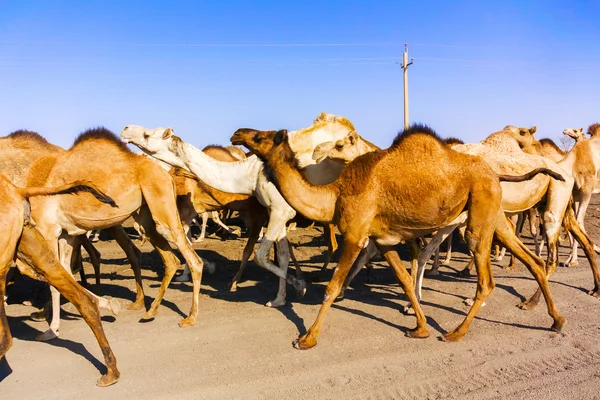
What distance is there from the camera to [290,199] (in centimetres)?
A: 619

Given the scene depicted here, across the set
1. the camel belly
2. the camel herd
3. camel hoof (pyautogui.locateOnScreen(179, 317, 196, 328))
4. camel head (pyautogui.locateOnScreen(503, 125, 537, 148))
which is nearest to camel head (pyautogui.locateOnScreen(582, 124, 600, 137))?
camel head (pyautogui.locateOnScreen(503, 125, 537, 148))

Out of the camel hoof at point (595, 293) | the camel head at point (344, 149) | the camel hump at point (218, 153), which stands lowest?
the camel hoof at point (595, 293)

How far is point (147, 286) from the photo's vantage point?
9.32 m

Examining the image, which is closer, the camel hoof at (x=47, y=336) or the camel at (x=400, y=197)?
the camel at (x=400, y=197)

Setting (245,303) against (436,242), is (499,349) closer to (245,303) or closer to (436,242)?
(436,242)

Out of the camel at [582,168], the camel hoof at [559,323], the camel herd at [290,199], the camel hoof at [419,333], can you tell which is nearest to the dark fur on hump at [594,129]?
the camel at [582,168]

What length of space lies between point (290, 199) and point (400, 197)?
4.10 ft

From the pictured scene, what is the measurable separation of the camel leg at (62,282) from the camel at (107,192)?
1.72m

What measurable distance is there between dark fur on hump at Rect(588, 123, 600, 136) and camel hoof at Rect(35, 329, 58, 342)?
34.2 feet

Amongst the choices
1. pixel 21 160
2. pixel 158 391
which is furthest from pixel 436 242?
pixel 21 160

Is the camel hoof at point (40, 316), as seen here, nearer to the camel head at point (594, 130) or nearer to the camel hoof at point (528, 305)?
the camel hoof at point (528, 305)

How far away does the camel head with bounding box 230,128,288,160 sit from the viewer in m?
6.29

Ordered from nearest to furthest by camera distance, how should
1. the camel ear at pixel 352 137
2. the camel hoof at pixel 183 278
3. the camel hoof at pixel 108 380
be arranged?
the camel hoof at pixel 108 380
the camel ear at pixel 352 137
the camel hoof at pixel 183 278

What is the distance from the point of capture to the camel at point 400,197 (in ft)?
20.0
